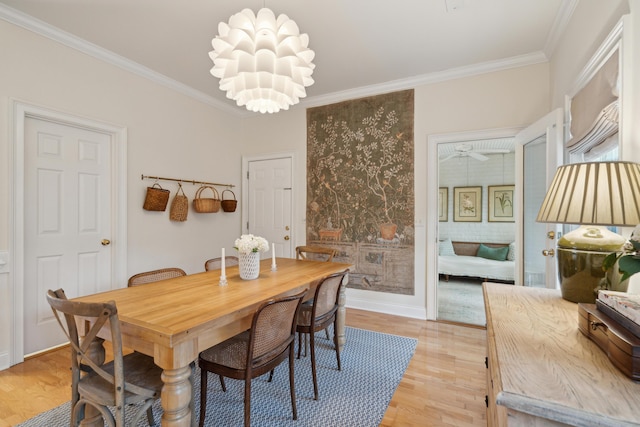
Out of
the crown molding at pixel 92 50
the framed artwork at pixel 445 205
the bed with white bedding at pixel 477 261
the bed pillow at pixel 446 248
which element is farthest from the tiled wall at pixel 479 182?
the crown molding at pixel 92 50

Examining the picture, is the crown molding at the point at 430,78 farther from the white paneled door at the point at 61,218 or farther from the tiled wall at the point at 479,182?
the tiled wall at the point at 479,182

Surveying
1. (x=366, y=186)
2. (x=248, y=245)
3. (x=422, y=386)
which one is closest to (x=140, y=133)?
(x=248, y=245)

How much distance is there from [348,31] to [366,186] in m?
1.71

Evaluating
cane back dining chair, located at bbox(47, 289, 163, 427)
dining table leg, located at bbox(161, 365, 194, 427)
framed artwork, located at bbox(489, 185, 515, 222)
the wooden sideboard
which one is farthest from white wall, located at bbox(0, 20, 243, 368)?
framed artwork, located at bbox(489, 185, 515, 222)

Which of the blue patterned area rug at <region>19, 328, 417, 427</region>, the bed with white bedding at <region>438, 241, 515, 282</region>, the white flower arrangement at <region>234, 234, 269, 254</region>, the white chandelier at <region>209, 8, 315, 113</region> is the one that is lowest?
the blue patterned area rug at <region>19, 328, 417, 427</region>

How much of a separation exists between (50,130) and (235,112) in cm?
226

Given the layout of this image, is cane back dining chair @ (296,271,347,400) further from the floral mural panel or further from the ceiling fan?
the ceiling fan

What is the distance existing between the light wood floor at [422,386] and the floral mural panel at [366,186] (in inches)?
35.6

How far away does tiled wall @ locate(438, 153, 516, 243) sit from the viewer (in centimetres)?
572

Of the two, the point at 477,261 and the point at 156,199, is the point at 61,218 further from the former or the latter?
the point at 477,261

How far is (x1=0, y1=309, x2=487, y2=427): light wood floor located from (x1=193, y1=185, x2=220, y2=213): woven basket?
1845 mm

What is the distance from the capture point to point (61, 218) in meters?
2.68

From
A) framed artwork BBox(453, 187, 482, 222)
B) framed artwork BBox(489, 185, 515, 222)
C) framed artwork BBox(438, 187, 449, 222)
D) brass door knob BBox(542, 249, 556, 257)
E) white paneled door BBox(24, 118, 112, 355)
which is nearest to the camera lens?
brass door knob BBox(542, 249, 556, 257)

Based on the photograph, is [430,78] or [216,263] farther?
[430,78]
